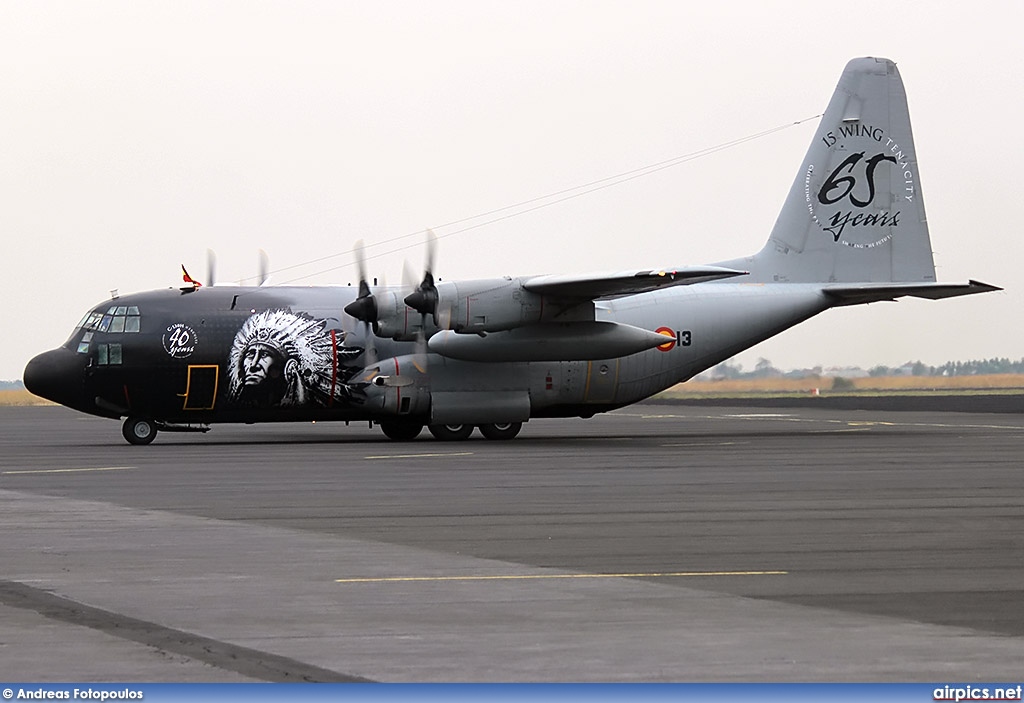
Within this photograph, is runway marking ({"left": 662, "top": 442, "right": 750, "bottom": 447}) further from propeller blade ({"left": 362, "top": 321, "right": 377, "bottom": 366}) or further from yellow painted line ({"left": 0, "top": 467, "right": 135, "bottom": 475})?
yellow painted line ({"left": 0, "top": 467, "right": 135, "bottom": 475})

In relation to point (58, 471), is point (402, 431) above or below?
above

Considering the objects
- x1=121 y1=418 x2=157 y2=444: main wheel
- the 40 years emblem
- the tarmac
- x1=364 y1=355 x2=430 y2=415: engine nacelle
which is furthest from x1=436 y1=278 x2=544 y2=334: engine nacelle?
x1=121 y1=418 x2=157 y2=444: main wheel

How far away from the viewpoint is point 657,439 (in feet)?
116

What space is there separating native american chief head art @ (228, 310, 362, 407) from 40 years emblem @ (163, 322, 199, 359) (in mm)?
899

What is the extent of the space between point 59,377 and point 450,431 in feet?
29.1

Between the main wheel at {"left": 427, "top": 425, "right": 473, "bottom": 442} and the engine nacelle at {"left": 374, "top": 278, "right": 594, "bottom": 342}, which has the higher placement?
the engine nacelle at {"left": 374, "top": 278, "right": 594, "bottom": 342}

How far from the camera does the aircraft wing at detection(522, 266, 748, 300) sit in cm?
3141

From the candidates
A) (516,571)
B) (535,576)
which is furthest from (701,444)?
(535,576)

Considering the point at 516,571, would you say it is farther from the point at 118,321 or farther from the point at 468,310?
the point at 118,321

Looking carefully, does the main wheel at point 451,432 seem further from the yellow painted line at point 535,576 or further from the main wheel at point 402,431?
the yellow painted line at point 535,576

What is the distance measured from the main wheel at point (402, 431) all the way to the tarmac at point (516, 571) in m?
8.89

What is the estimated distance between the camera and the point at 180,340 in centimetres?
3325

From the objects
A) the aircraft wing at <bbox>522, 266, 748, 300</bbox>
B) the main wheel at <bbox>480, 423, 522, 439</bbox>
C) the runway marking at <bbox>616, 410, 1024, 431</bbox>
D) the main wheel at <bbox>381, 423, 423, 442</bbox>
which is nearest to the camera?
the aircraft wing at <bbox>522, 266, 748, 300</bbox>

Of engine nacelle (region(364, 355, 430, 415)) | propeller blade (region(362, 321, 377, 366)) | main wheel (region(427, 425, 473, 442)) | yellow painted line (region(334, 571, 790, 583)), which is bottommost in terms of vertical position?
yellow painted line (region(334, 571, 790, 583))
